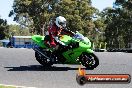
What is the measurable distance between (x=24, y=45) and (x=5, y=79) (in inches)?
2434

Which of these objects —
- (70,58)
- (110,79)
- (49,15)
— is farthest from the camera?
(49,15)

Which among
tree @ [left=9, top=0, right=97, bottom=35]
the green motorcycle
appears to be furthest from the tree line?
the green motorcycle

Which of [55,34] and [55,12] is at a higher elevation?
[55,12]

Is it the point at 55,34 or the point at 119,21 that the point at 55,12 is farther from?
the point at 55,34

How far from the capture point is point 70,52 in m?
13.3

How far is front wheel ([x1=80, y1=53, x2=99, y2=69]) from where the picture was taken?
1306 centimetres

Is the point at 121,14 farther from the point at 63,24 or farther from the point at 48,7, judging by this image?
the point at 63,24

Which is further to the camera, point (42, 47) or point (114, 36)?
point (114, 36)

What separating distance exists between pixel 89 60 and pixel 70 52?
66cm

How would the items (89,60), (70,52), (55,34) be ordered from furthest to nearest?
(55,34), (70,52), (89,60)

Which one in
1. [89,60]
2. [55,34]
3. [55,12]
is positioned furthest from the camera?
[55,12]

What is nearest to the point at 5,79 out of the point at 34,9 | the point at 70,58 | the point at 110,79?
the point at 70,58

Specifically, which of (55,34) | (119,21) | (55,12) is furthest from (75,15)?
(55,34)

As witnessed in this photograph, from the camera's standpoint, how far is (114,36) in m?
82.6
